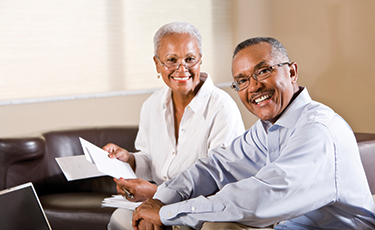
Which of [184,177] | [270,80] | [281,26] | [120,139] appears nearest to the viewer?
[270,80]

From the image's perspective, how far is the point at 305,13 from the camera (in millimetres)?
4301

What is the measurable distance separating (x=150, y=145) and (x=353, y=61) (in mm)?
2610

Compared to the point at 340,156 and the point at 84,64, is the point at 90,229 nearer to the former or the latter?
the point at 340,156

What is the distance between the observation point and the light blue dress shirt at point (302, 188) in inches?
43.9

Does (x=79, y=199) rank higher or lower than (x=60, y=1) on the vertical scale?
lower

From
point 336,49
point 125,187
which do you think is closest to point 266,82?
point 125,187

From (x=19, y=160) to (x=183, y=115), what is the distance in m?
1.16

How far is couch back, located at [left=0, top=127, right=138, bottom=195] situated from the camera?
2416 millimetres

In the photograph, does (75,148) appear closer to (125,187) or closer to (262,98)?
(125,187)

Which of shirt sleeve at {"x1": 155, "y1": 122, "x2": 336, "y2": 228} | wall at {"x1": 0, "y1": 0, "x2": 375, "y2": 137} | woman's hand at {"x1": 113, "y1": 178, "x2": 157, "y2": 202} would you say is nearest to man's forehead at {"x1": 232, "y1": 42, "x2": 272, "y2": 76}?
shirt sleeve at {"x1": 155, "y1": 122, "x2": 336, "y2": 228}

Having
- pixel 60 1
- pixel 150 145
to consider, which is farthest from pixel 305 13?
pixel 150 145

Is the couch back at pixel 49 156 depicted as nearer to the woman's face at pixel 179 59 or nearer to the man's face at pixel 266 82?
the woman's face at pixel 179 59

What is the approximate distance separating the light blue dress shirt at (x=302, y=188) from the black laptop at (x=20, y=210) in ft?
2.20

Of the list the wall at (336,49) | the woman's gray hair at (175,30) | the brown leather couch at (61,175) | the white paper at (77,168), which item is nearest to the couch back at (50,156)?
the brown leather couch at (61,175)
